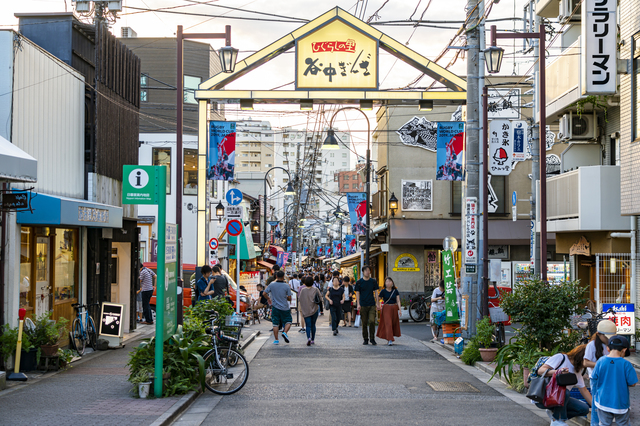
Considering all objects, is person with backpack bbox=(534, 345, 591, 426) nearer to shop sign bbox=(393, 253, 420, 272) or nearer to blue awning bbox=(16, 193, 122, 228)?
blue awning bbox=(16, 193, 122, 228)

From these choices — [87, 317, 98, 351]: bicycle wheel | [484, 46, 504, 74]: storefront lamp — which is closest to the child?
[484, 46, 504, 74]: storefront lamp

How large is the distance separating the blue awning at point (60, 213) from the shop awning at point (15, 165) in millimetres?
1407

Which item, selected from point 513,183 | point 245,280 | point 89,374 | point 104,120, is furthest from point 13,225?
point 513,183

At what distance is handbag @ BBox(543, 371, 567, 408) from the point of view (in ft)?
25.8

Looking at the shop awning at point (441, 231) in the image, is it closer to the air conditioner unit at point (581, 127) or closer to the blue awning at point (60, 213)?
the air conditioner unit at point (581, 127)

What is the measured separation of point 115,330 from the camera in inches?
625

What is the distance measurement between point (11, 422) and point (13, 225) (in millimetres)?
4750

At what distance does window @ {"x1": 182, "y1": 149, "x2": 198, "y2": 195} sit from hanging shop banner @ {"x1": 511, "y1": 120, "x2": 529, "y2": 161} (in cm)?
1909

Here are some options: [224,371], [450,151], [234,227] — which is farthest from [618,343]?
[234,227]

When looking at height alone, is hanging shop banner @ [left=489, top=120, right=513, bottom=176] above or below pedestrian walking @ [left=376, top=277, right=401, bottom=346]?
above

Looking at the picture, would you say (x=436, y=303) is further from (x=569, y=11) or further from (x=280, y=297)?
(x=569, y=11)

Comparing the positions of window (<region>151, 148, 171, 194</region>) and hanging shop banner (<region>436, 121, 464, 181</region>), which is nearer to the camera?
hanging shop banner (<region>436, 121, 464, 181</region>)

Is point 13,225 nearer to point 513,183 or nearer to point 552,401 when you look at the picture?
point 552,401

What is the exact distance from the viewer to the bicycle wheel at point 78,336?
14.9 meters
